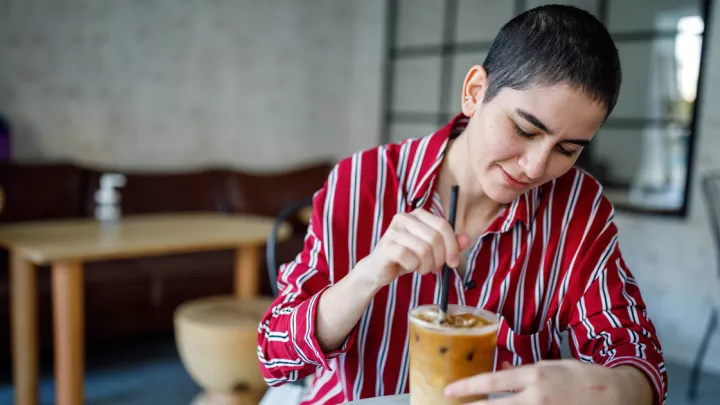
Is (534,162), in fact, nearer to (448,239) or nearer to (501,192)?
(501,192)

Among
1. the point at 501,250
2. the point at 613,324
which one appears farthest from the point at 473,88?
the point at 613,324

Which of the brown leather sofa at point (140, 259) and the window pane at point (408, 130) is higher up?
the window pane at point (408, 130)

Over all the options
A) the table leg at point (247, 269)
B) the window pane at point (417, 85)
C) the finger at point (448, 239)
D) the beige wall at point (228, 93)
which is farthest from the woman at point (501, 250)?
the window pane at point (417, 85)

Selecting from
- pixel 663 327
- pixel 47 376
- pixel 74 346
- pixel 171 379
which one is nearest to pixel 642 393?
pixel 74 346

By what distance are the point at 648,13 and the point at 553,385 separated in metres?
3.07

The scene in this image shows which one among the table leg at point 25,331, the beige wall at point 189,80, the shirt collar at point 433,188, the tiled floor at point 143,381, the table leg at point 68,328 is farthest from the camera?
the beige wall at point 189,80

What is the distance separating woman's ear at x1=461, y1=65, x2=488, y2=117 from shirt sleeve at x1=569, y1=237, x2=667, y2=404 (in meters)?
0.32

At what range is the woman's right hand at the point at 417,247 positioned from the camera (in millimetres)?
775

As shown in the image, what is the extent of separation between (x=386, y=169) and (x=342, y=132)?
3703 mm

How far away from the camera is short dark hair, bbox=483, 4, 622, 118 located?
0.82 meters

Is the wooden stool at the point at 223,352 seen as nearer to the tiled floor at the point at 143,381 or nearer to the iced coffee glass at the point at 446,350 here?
the tiled floor at the point at 143,381

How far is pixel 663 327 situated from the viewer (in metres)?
3.36

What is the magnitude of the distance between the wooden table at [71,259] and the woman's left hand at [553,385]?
1.65m

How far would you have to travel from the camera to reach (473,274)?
1.06m
